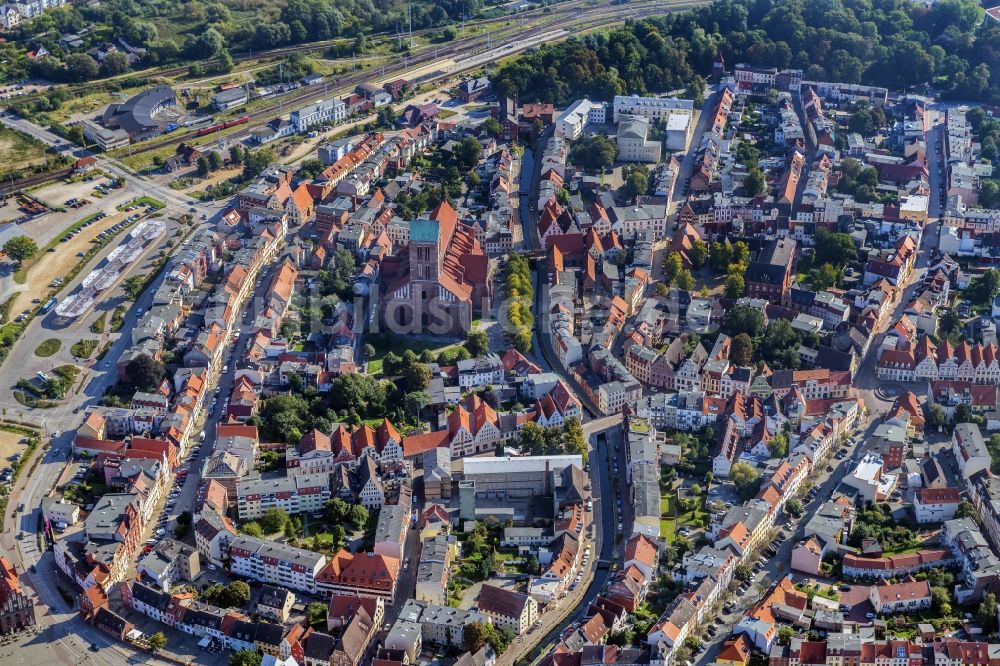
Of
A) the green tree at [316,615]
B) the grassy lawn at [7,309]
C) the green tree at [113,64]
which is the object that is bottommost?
the green tree at [316,615]

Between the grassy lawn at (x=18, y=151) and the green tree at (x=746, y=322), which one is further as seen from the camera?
the grassy lawn at (x=18, y=151)

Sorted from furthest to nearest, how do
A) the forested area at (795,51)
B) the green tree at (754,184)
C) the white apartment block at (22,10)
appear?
1. the white apartment block at (22,10)
2. the forested area at (795,51)
3. the green tree at (754,184)

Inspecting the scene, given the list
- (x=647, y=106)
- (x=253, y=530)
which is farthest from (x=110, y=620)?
(x=647, y=106)

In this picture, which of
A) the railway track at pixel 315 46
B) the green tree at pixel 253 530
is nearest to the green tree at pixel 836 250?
the green tree at pixel 253 530

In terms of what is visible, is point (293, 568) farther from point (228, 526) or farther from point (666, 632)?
point (666, 632)

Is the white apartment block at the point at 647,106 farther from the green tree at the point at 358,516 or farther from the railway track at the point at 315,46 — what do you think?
the green tree at the point at 358,516

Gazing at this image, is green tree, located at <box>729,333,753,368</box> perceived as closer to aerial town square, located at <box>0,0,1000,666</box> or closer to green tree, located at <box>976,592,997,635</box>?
aerial town square, located at <box>0,0,1000,666</box>

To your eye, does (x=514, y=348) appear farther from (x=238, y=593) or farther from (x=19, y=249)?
(x=19, y=249)
